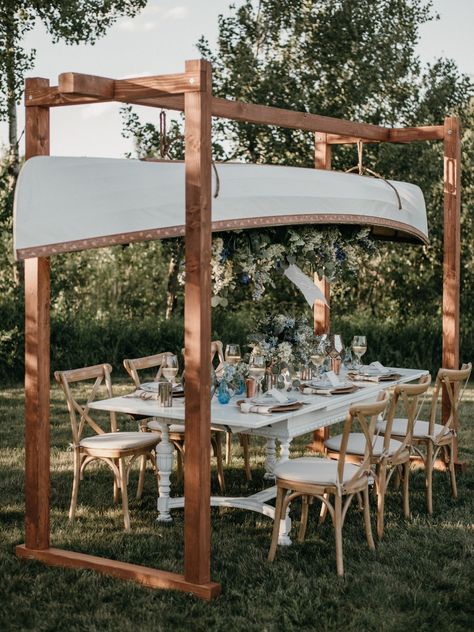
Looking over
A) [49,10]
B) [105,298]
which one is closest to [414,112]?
[49,10]

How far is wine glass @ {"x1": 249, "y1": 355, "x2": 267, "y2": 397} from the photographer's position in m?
6.74

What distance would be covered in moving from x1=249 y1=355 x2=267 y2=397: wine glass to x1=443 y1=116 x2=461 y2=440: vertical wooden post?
108 inches

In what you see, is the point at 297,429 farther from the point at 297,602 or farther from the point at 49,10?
the point at 49,10

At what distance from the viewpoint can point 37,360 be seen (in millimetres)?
5945

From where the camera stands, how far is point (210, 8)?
58.9ft

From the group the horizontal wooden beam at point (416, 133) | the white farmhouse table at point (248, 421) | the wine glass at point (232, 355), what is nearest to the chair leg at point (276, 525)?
the white farmhouse table at point (248, 421)

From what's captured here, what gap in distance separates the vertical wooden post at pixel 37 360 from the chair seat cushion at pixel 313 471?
1512 millimetres

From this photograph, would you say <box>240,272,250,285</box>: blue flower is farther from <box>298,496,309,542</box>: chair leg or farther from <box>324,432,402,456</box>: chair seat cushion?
<box>298,496,309,542</box>: chair leg

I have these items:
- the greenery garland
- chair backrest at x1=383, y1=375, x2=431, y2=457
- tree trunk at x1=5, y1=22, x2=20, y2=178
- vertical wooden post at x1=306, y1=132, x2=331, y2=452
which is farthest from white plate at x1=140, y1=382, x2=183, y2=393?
tree trunk at x1=5, y1=22, x2=20, y2=178

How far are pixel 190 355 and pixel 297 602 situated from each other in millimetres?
1524

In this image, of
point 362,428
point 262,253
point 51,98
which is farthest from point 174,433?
point 51,98

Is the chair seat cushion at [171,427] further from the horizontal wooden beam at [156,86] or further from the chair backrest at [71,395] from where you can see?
the horizontal wooden beam at [156,86]

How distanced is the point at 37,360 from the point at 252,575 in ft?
6.18

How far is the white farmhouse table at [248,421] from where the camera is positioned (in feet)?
20.4
